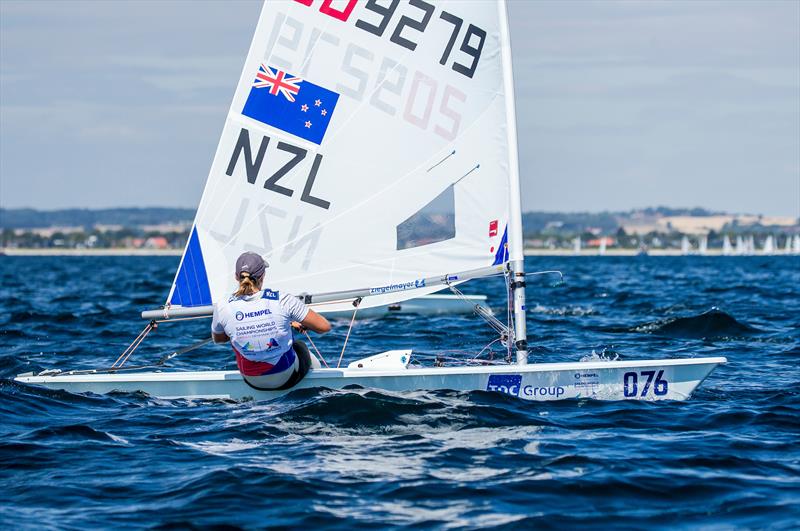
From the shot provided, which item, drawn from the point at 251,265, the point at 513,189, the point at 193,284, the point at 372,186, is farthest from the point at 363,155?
the point at 193,284

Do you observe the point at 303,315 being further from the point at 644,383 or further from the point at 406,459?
the point at 644,383

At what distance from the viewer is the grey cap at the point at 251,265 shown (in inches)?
404

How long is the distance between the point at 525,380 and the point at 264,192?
3372mm

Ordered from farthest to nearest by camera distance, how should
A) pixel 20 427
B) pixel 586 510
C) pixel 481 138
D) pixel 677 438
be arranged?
pixel 481 138
pixel 20 427
pixel 677 438
pixel 586 510

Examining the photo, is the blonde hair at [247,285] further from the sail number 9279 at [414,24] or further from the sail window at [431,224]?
the sail number 9279 at [414,24]

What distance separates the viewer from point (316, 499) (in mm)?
7898

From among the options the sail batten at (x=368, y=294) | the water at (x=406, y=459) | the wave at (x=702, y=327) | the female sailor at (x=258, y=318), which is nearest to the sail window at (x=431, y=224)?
the sail batten at (x=368, y=294)

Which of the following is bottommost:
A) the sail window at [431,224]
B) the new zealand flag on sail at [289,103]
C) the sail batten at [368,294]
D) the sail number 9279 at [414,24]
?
the sail batten at [368,294]

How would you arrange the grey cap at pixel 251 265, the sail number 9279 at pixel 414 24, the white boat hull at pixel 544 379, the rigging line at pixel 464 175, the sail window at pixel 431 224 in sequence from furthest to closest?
the sail window at pixel 431 224
the rigging line at pixel 464 175
the sail number 9279 at pixel 414 24
the white boat hull at pixel 544 379
the grey cap at pixel 251 265

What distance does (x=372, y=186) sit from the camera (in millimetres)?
11867

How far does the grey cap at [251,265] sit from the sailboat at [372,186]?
123 cm

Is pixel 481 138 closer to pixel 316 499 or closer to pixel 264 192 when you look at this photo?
pixel 264 192

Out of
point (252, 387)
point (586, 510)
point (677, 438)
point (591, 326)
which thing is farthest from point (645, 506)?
point (591, 326)

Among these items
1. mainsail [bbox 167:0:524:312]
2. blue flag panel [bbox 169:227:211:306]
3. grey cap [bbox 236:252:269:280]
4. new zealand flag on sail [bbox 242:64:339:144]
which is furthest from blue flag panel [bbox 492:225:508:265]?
blue flag panel [bbox 169:227:211:306]
